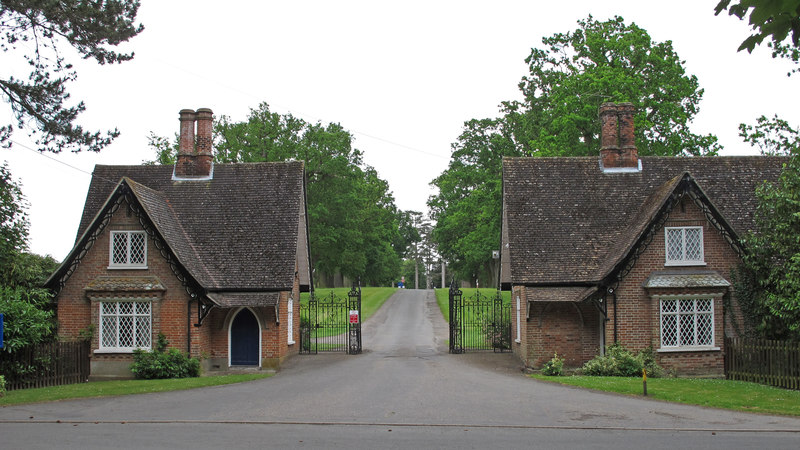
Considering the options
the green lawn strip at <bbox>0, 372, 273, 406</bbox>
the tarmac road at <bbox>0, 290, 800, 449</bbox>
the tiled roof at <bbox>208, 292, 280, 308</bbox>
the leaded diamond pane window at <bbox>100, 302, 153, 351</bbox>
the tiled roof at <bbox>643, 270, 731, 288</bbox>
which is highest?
the tiled roof at <bbox>643, 270, 731, 288</bbox>

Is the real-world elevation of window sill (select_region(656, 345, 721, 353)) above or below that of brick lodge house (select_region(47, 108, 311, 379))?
below

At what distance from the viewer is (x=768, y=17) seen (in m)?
4.34

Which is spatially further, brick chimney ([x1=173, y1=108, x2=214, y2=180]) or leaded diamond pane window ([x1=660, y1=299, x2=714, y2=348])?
brick chimney ([x1=173, y1=108, x2=214, y2=180])

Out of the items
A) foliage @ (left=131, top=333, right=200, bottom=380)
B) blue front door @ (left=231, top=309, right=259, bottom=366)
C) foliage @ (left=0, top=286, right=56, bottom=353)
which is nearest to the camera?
foliage @ (left=0, top=286, right=56, bottom=353)

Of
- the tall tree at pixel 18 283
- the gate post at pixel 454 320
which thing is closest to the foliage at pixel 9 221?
the tall tree at pixel 18 283

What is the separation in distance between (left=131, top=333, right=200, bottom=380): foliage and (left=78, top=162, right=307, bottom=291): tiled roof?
97.7 inches

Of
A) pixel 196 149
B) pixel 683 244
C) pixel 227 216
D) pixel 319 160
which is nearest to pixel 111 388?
pixel 227 216

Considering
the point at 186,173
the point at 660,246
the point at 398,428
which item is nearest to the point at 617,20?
the point at 660,246

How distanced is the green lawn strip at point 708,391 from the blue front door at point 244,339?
10.2 m

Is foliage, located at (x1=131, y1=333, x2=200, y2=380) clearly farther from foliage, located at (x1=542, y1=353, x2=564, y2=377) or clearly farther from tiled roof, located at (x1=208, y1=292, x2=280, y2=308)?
foliage, located at (x1=542, y1=353, x2=564, y2=377)

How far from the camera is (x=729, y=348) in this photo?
2141 cm

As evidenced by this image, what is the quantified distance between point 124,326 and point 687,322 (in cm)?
1851

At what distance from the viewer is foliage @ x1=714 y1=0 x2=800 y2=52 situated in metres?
4.25

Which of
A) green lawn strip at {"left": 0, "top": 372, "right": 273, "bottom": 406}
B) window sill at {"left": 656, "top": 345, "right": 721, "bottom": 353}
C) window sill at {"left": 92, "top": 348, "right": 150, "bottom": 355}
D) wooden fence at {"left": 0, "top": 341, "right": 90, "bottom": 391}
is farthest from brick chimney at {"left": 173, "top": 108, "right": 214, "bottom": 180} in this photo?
window sill at {"left": 656, "top": 345, "right": 721, "bottom": 353}
